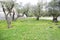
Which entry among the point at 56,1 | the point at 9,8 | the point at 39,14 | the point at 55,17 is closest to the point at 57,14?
the point at 55,17

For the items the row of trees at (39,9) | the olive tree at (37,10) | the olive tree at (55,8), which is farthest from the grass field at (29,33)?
the olive tree at (37,10)

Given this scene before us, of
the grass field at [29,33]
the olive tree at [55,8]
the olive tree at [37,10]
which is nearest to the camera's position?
the grass field at [29,33]

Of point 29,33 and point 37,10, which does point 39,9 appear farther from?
point 29,33

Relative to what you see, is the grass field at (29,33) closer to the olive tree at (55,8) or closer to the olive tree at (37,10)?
the olive tree at (55,8)

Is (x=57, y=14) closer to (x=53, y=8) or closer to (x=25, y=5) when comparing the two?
(x=53, y=8)

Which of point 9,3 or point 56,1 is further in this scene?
point 56,1

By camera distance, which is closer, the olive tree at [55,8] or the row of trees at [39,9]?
the olive tree at [55,8]

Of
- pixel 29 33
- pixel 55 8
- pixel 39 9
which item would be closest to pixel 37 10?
pixel 39 9

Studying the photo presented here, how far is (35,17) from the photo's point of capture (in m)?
29.1

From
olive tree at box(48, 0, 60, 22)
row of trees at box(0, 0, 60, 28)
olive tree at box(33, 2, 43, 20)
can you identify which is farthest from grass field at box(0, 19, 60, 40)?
olive tree at box(33, 2, 43, 20)

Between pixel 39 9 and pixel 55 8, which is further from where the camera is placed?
pixel 39 9

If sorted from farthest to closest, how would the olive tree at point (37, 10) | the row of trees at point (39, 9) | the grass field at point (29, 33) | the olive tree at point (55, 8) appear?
the olive tree at point (37, 10)
the row of trees at point (39, 9)
the olive tree at point (55, 8)
the grass field at point (29, 33)

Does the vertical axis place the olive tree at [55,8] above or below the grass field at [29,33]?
above

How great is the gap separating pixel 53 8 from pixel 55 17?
1610 millimetres
